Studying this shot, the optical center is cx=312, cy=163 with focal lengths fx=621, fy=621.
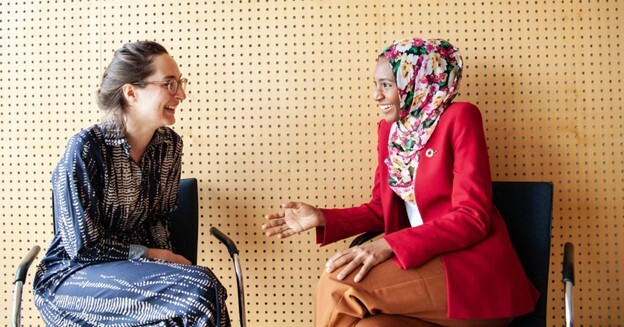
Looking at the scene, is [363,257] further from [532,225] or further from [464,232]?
[532,225]

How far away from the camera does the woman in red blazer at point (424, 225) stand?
7.41ft

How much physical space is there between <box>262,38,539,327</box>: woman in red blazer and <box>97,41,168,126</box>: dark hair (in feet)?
2.80

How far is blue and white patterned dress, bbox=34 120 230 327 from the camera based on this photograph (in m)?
2.41

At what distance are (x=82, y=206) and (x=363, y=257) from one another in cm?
115

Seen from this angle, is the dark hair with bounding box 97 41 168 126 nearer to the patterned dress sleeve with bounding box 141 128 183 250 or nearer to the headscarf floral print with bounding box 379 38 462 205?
the patterned dress sleeve with bounding box 141 128 183 250

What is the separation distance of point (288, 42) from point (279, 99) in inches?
12.0

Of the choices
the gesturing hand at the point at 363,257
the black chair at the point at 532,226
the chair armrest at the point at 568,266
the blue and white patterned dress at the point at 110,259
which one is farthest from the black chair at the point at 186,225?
the chair armrest at the point at 568,266

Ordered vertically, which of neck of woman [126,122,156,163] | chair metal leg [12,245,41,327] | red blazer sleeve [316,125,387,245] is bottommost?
chair metal leg [12,245,41,327]

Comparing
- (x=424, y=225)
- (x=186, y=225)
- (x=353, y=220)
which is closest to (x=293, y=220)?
(x=353, y=220)

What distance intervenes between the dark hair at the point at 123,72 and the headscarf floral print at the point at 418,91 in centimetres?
109

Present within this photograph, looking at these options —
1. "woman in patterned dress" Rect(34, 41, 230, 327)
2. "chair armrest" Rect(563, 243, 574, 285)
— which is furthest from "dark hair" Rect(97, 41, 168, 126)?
"chair armrest" Rect(563, 243, 574, 285)

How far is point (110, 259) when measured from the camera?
259 cm

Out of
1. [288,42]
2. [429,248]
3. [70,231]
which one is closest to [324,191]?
[288,42]

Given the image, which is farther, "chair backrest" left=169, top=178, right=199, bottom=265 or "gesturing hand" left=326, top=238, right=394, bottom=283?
"chair backrest" left=169, top=178, right=199, bottom=265
